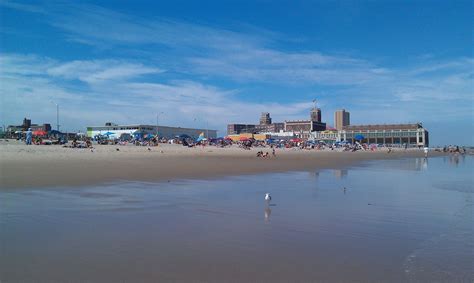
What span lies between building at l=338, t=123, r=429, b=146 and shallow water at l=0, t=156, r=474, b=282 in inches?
4748

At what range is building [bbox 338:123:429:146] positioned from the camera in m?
124

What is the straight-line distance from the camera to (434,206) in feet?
34.3

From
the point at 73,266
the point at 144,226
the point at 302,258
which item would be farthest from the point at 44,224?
the point at 302,258

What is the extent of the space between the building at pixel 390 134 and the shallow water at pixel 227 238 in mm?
120607

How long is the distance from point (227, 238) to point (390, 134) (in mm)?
134511

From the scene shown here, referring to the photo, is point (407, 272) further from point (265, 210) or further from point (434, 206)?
point (434, 206)

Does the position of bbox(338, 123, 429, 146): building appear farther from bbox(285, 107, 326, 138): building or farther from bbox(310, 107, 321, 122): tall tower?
bbox(310, 107, 321, 122): tall tower

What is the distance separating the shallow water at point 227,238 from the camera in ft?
15.7

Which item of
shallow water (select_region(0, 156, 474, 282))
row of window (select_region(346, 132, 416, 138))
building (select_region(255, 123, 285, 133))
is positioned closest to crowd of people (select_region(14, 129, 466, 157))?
shallow water (select_region(0, 156, 474, 282))

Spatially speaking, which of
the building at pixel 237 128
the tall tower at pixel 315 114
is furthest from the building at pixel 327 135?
the building at pixel 237 128

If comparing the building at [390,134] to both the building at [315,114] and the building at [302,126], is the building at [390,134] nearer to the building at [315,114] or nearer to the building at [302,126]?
the building at [302,126]

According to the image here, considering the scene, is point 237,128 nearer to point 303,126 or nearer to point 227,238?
point 303,126

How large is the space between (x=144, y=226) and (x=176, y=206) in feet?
7.67

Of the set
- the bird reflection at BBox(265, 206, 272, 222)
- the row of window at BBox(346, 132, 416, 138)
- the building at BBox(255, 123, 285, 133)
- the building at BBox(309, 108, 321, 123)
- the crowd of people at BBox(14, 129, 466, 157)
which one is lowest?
the bird reflection at BBox(265, 206, 272, 222)
